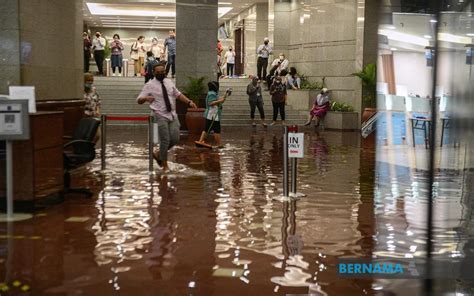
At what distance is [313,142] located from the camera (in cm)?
1852

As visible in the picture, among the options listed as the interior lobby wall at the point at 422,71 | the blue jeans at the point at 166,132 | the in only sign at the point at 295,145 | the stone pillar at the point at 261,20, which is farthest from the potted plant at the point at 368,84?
the interior lobby wall at the point at 422,71

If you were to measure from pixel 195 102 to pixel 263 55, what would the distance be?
732cm

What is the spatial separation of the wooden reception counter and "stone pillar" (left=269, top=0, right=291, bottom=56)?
74.6 feet

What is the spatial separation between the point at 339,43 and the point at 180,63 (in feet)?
23.8

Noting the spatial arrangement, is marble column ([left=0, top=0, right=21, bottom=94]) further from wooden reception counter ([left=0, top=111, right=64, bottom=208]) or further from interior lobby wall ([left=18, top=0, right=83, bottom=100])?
wooden reception counter ([left=0, top=111, right=64, bottom=208])

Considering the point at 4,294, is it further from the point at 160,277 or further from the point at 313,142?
the point at 313,142

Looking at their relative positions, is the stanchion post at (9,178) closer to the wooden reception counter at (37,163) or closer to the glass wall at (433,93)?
the wooden reception counter at (37,163)

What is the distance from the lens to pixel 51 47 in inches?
459

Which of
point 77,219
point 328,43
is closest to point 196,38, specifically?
point 328,43

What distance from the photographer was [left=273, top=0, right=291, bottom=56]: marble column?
1195 inches

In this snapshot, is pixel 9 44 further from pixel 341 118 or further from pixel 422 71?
pixel 341 118

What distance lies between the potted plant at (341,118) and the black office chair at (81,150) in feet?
51.6

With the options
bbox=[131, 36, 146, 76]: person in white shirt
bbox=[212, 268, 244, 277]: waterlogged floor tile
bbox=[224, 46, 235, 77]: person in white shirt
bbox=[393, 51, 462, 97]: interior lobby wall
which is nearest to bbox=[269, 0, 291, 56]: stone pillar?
bbox=[224, 46, 235, 77]: person in white shirt

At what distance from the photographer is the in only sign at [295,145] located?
8.52m
